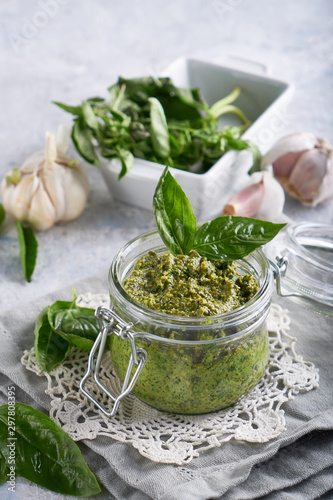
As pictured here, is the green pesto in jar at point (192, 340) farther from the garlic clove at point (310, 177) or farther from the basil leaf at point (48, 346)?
→ the garlic clove at point (310, 177)

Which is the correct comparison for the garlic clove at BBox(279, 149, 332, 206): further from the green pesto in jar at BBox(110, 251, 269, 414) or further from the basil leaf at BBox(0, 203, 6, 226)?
the basil leaf at BBox(0, 203, 6, 226)

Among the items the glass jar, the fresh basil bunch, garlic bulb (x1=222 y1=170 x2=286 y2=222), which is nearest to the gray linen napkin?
the glass jar

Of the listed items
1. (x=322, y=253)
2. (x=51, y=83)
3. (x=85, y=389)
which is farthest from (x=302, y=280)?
(x=51, y=83)

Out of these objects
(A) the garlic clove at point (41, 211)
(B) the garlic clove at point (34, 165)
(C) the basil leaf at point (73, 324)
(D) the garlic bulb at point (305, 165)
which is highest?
(D) the garlic bulb at point (305, 165)

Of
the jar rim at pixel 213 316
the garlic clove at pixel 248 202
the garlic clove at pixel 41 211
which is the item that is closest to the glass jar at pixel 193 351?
the jar rim at pixel 213 316

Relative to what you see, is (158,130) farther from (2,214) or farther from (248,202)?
(2,214)
